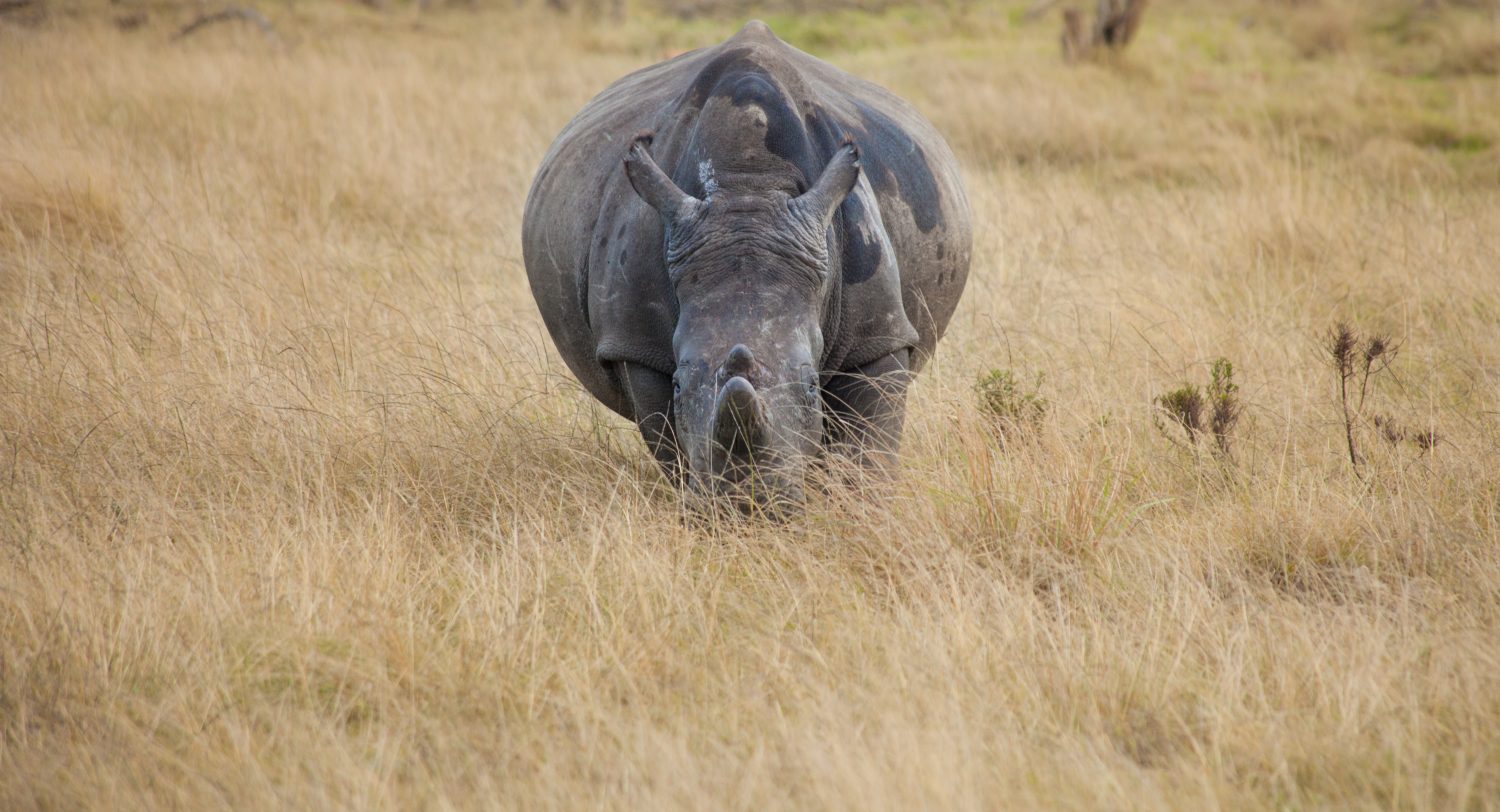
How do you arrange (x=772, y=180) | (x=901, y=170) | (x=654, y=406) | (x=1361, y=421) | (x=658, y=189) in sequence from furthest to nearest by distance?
1. (x=1361, y=421)
2. (x=901, y=170)
3. (x=654, y=406)
4. (x=772, y=180)
5. (x=658, y=189)

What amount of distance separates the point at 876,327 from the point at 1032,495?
2.29ft

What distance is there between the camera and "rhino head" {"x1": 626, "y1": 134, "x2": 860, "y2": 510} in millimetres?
3396

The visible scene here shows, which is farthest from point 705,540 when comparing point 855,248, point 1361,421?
point 1361,421

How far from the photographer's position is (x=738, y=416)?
321 cm

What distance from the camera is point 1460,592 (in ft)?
11.5

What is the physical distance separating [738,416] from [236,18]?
14008 mm

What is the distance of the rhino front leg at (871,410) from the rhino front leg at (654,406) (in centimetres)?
49

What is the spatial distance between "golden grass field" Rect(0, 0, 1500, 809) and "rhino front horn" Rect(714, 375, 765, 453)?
386 millimetres

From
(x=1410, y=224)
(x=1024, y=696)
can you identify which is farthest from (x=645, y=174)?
(x=1410, y=224)

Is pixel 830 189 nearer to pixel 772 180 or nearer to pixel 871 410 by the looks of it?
pixel 772 180

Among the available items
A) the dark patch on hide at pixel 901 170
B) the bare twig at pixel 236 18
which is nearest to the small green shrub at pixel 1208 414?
the dark patch on hide at pixel 901 170

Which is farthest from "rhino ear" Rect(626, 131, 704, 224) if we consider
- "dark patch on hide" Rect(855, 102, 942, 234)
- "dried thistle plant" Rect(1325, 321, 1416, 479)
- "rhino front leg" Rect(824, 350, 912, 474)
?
"dried thistle plant" Rect(1325, 321, 1416, 479)

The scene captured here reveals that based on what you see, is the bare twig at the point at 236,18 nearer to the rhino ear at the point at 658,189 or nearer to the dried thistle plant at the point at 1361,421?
the rhino ear at the point at 658,189

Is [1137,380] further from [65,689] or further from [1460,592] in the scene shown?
[65,689]
